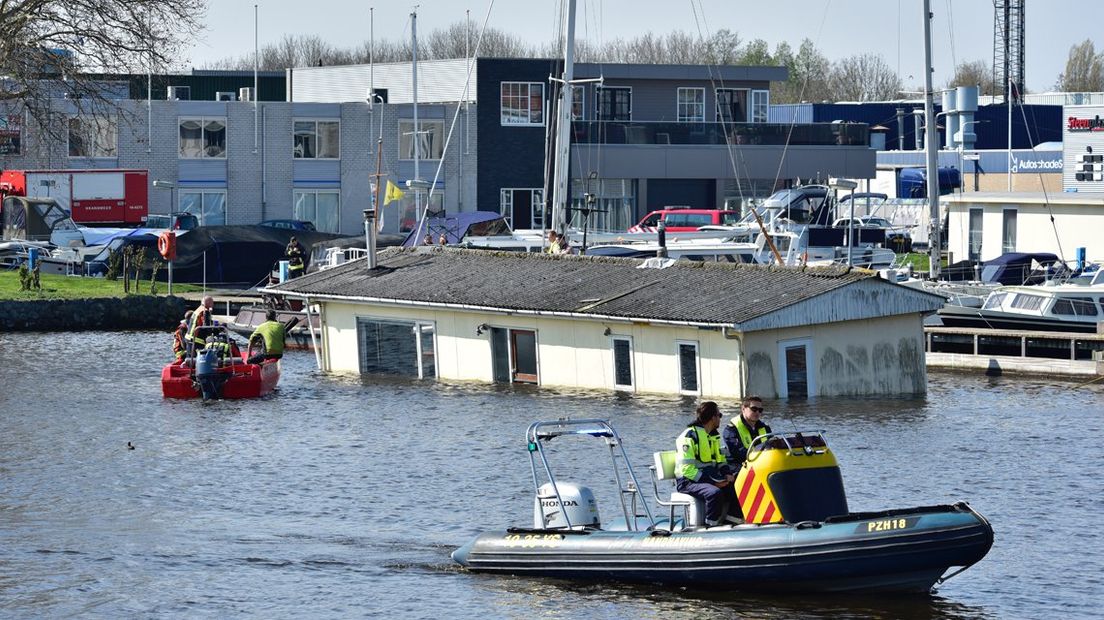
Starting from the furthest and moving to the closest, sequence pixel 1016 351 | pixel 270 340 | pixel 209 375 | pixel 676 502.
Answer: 1. pixel 1016 351
2. pixel 270 340
3. pixel 209 375
4. pixel 676 502

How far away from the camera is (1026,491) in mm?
25000

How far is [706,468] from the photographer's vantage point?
1819 centimetres

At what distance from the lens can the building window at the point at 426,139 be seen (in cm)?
7150

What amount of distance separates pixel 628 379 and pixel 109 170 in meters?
37.2

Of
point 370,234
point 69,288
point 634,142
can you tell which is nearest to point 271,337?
point 370,234

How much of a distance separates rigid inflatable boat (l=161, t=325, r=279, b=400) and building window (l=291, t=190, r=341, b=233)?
3662cm

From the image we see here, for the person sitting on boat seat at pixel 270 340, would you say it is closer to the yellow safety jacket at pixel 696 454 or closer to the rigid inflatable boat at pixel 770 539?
the rigid inflatable boat at pixel 770 539

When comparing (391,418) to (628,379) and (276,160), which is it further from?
(276,160)

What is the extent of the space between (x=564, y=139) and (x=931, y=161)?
1304cm

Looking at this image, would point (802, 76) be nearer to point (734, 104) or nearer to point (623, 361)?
point (734, 104)

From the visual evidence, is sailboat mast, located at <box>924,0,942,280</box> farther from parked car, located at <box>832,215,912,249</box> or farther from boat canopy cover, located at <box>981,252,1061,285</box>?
parked car, located at <box>832,215,912,249</box>

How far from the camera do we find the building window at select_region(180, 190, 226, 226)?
7081 cm

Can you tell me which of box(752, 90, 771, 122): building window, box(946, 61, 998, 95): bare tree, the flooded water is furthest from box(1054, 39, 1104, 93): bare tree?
the flooded water

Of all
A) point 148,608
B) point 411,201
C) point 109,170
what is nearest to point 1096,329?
point 148,608
